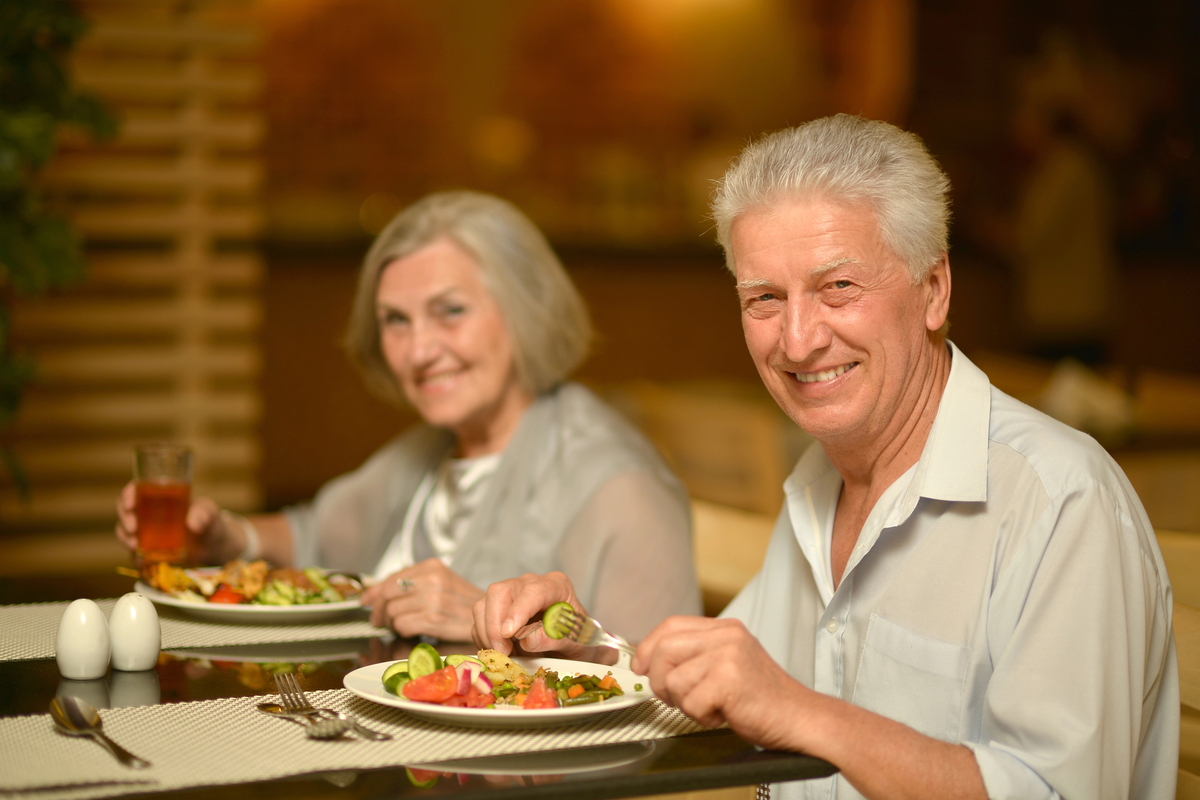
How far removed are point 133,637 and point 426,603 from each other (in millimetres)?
370

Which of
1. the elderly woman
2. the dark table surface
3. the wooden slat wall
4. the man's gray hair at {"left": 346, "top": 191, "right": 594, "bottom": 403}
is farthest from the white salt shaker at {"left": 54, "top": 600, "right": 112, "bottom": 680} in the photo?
the wooden slat wall

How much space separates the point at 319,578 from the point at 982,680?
971 millimetres

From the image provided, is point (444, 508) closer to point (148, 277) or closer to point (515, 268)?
point (515, 268)

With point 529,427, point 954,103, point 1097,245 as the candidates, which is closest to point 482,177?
point 954,103

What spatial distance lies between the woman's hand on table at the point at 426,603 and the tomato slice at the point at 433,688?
1.28ft

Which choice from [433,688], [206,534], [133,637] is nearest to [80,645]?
[133,637]

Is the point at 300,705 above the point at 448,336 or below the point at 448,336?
below

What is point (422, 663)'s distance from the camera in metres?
1.26

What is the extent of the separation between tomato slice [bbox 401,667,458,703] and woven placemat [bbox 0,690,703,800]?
0.09ft

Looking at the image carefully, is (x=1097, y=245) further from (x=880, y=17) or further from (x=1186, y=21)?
(x=880, y=17)

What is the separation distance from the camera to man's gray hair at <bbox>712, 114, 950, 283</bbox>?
1.33m

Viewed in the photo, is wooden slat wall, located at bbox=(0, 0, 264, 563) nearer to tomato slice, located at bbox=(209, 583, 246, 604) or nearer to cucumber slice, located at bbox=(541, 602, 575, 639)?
tomato slice, located at bbox=(209, 583, 246, 604)

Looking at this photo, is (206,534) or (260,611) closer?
(260,611)

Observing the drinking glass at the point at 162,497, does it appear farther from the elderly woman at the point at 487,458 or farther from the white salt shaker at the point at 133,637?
the white salt shaker at the point at 133,637
